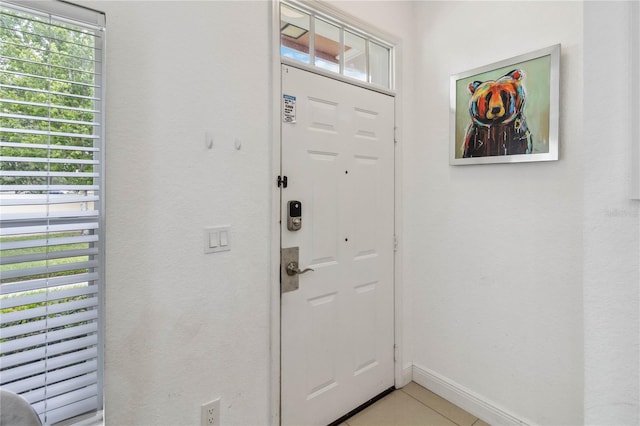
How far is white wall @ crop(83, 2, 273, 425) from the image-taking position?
120 cm

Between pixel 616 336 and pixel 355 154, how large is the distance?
4.66 feet

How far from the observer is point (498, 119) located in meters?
1.79

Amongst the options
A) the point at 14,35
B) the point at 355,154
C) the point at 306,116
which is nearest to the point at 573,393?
the point at 355,154

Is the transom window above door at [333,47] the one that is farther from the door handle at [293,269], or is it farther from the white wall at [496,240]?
the door handle at [293,269]

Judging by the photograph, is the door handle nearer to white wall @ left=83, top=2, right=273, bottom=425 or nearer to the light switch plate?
white wall @ left=83, top=2, right=273, bottom=425

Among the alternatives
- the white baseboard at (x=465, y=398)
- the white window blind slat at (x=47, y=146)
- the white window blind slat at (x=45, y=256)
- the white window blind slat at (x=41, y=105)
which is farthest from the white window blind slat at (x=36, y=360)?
the white baseboard at (x=465, y=398)

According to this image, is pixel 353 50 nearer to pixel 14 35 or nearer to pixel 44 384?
pixel 14 35

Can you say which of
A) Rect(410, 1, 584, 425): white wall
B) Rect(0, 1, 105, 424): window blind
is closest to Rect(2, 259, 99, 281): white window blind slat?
Rect(0, 1, 105, 424): window blind

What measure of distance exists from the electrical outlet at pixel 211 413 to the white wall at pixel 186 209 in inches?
1.1

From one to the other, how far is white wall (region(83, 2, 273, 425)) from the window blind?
95 millimetres

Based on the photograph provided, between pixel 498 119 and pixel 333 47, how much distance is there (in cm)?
106

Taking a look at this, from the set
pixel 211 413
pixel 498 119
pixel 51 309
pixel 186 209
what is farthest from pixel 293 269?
pixel 498 119

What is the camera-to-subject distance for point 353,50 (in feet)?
6.39

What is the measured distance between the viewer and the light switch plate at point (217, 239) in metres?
1.40
